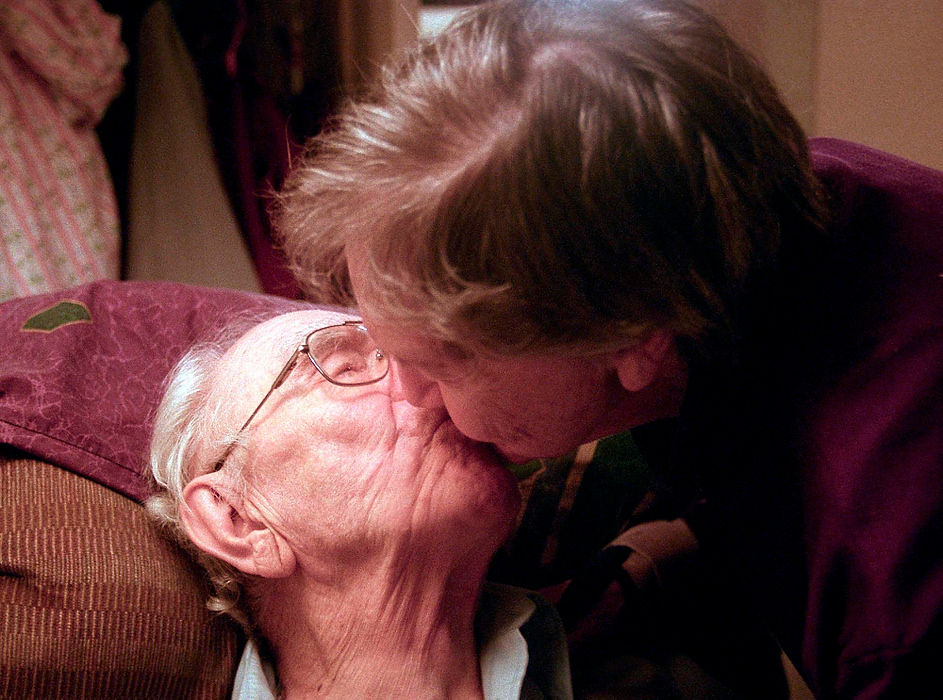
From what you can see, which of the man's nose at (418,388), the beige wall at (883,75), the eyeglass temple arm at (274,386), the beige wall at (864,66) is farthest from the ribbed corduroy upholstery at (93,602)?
the beige wall at (883,75)

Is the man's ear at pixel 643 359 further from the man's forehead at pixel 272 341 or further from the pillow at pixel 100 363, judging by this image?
the pillow at pixel 100 363

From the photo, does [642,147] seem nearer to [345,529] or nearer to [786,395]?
[786,395]

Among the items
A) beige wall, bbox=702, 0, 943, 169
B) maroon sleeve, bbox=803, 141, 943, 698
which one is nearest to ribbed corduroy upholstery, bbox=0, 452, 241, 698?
maroon sleeve, bbox=803, 141, 943, 698

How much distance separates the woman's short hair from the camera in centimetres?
70

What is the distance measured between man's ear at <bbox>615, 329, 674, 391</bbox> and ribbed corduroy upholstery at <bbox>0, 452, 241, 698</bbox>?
2.24 ft

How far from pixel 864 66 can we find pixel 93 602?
1.75 meters

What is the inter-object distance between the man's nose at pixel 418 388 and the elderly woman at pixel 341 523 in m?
0.07

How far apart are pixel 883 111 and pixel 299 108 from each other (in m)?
1.56

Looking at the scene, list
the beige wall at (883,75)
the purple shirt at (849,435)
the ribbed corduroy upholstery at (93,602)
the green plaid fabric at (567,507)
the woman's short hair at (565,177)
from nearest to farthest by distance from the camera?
the woman's short hair at (565,177)
the purple shirt at (849,435)
the ribbed corduroy upholstery at (93,602)
the green plaid fabric at (567,507)
the beige wall at (883,75)

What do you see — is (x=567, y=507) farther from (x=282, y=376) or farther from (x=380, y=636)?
(x=282, y=376)

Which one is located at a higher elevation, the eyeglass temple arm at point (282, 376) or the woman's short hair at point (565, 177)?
the woman's short hair at point (565, 177)

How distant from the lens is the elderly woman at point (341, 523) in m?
1.09

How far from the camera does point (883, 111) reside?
67.9 inches

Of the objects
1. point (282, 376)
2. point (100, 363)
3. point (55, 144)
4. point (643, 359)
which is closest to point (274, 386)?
point (282, 376)
